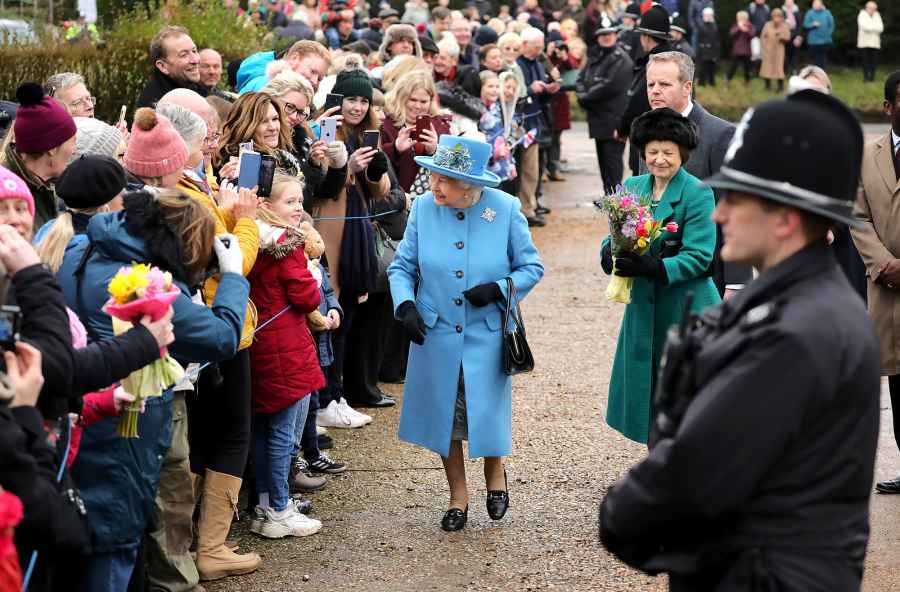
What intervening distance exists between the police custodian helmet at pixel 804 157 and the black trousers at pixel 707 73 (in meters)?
30.5

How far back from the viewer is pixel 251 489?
640 centimetres

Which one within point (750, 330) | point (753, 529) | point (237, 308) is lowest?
point (237, 308)

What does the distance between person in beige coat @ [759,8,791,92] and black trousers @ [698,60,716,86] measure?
123cm

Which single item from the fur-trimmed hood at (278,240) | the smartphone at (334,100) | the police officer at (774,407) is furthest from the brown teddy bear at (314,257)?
the police officer at (774,407)

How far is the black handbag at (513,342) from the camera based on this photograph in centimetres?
601

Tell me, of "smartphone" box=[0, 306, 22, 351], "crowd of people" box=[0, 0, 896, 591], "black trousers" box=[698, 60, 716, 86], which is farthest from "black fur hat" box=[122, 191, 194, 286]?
"black trousers" box=[698, 60, 716, 86]

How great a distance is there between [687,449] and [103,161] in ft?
8.91

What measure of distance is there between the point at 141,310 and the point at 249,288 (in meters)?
1.28

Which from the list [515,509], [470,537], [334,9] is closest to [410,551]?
[470,537]

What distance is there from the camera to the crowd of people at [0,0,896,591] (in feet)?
12.4

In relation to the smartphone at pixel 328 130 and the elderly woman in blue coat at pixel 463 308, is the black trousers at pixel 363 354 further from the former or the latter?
the elderly woman in blue coat at pixel 463 308

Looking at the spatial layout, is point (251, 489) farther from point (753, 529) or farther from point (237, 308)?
point (753, 529)

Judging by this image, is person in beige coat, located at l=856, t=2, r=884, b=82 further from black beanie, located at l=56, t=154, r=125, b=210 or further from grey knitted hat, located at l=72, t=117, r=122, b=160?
black beanie, located at l=56, t=154, r=125, b=210

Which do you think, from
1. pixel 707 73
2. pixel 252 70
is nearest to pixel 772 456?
pixel 252 70
